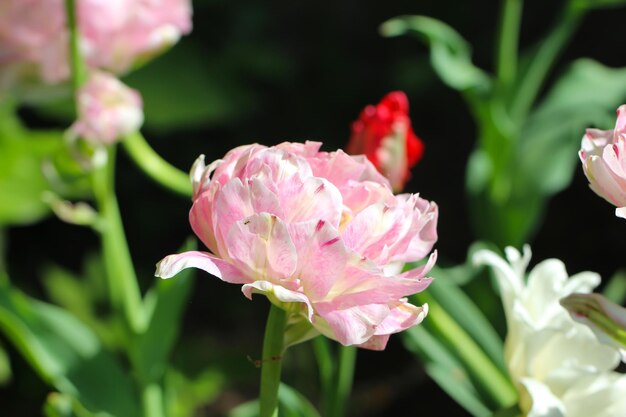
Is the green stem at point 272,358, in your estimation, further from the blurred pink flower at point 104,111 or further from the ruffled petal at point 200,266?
the blurred pink flower at point 104,111

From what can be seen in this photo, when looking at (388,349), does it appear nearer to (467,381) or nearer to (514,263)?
(467,381)

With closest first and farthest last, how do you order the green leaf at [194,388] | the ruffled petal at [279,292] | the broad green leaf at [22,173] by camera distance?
1. the ruffled petal at [279,292]
2. the green leaf at [194,388]
3. the broad green leaf at [22,173]

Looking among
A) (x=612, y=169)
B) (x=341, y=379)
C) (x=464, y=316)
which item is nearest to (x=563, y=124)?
(x=464, y=316)

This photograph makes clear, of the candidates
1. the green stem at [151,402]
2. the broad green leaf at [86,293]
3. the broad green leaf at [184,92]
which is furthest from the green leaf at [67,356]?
the broad green leaf at [184,92]

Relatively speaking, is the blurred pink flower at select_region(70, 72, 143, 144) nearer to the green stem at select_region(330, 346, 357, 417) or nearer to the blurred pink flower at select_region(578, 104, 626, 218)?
the green stem at select_region(330, 346, 357, 417)

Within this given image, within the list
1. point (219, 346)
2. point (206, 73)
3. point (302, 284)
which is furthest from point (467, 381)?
point (206, 73)
